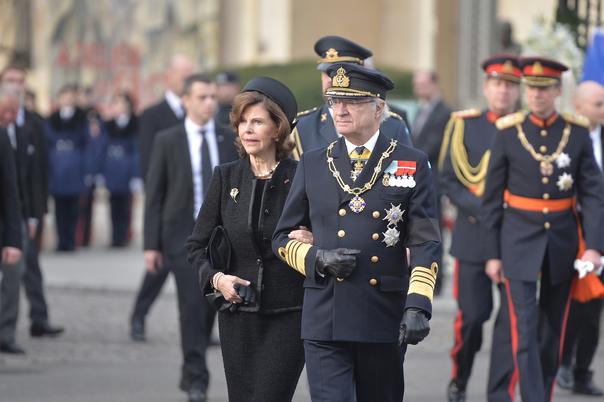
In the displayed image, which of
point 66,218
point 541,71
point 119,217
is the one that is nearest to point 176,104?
point 541,71

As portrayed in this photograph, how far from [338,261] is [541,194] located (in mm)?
2557

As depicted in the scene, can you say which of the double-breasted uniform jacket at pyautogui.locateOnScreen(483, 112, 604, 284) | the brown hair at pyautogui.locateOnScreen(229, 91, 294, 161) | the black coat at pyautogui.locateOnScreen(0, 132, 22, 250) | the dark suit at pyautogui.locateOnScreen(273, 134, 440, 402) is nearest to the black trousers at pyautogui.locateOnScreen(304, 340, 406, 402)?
the dark suit at pyautogui.locateOnScreen(273, 134, 440, 402)

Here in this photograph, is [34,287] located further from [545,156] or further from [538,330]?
[545,156]

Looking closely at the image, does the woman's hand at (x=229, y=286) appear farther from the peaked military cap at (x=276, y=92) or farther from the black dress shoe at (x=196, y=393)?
the black dress shoe at (x=196, y=393)

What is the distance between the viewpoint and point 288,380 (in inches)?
261

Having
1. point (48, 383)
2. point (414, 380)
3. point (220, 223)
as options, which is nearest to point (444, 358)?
point (414, 380)

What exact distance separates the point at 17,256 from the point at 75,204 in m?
8.98

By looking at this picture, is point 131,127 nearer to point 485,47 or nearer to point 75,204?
point 75,204

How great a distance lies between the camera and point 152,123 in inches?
492

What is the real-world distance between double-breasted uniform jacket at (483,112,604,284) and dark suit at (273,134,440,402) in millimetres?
2134

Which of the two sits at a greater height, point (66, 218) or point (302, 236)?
point (302, 236)

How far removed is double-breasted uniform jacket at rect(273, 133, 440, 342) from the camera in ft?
20.4

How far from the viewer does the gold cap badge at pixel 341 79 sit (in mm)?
6305

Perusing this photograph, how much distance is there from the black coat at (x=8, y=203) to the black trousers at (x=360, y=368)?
4.05m
